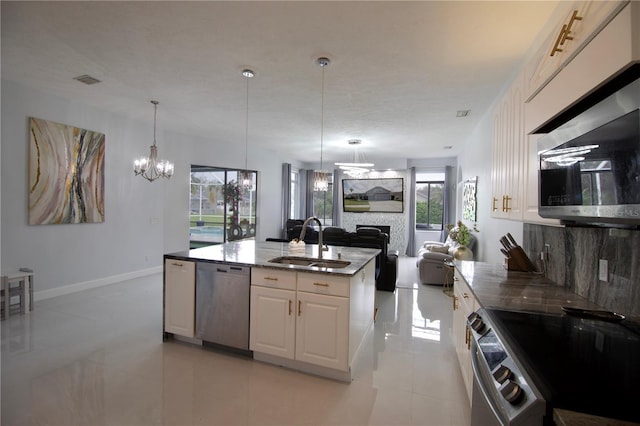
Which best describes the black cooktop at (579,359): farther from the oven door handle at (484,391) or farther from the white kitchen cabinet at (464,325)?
the white kitchen cabinet at (464,325)

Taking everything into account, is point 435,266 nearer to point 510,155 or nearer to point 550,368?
point 510,155

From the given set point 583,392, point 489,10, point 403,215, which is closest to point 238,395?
point 583,392

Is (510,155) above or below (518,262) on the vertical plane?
above

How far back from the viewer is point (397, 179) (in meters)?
9.03

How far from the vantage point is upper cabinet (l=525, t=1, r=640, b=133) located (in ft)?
2.93

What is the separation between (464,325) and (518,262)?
747 millimetres

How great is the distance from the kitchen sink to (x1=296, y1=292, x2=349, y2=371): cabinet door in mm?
436

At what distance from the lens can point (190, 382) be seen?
2369mm

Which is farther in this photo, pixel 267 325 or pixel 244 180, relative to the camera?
pixel 244 180

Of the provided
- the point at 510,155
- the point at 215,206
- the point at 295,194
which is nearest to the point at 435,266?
the point at 510,155

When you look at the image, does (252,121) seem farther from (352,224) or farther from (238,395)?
(352,224)

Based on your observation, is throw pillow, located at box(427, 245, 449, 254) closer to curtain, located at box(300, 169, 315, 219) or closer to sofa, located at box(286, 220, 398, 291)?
sofa, located at box(286, 220, 398, 291)

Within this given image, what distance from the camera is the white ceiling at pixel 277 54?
7.28ft

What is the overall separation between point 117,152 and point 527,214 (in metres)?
5.82
